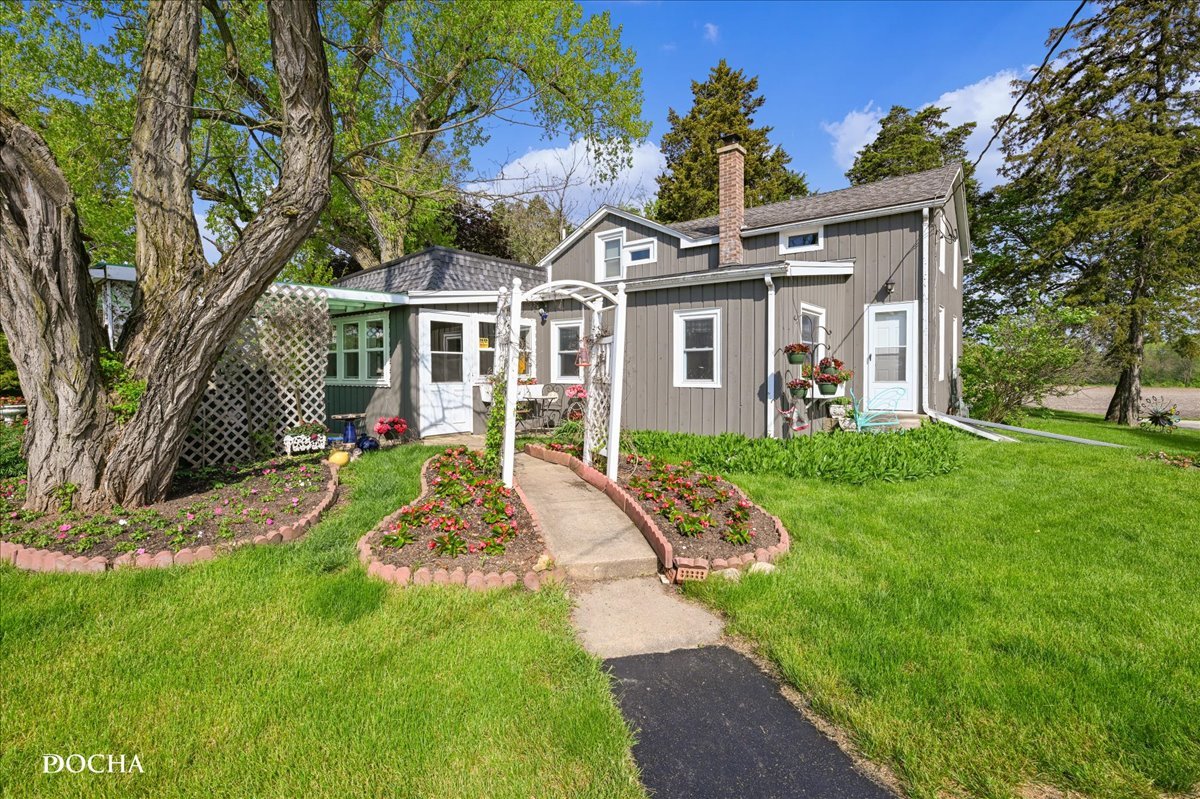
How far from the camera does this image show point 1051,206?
707 inches

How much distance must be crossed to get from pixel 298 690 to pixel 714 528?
3105 millimetres

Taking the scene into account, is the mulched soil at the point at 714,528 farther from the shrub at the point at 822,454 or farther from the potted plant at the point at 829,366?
the potted plant at the point at 829,366

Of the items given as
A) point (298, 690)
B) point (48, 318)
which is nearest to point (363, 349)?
point (48, 318)

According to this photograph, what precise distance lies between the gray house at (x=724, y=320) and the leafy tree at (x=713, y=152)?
1255 cm

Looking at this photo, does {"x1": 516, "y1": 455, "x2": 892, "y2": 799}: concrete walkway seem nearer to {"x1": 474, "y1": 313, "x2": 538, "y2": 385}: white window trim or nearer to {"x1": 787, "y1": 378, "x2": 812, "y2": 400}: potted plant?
{"x1": 787, "y1": 378, "x2": 812, "y2": 400}: potted plant

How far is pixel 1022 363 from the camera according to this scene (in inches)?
437

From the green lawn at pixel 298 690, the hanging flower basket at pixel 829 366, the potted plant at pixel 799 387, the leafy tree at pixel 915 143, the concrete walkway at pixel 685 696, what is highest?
the leafy tree at pixel 915 143

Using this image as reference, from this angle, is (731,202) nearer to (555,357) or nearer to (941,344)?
(555,357)

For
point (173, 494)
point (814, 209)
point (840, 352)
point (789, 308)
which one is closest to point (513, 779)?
point (173, 494)

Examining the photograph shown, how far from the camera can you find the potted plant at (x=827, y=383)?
8297 millimetres

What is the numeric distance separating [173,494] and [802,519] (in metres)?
6.14

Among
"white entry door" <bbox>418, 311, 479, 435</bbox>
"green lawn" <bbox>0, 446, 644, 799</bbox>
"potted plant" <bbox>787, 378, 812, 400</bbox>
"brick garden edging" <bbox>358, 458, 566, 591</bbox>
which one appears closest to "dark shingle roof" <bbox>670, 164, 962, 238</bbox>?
"potted plant" <bbox>787, 378, 812, 400</bbox>

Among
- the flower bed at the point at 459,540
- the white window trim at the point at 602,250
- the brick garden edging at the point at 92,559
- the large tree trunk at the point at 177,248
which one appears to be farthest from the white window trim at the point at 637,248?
the brick garden edging at the point at 92,559

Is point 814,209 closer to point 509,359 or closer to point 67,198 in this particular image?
point 509,359
